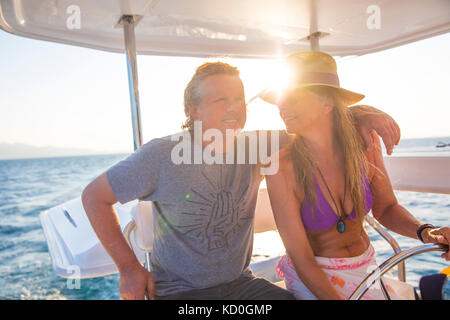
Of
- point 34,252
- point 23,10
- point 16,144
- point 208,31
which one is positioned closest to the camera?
point 23,10

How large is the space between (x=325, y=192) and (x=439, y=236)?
1.59 feet

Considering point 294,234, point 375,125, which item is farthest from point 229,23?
point 294,234

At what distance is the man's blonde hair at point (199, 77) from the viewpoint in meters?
1.58

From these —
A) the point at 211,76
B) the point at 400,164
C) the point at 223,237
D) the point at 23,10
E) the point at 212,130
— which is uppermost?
the point at 23,10

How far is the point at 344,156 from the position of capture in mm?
1813

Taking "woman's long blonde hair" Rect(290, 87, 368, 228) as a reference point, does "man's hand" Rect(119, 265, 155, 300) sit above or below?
below

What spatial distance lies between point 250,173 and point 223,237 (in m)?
0.31

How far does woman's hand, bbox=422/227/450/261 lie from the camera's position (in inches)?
53.3

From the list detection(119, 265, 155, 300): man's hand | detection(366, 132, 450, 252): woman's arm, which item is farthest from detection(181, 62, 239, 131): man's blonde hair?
detection(366, 132, 450, 252): woman's arm

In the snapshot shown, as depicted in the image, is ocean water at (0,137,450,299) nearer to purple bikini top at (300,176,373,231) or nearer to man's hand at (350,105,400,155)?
purple bikini top at (300,176,373,231)

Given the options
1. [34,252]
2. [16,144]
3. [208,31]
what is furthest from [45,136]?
[208,31]

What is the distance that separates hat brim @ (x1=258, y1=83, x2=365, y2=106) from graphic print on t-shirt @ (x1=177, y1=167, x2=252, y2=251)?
1.64ft

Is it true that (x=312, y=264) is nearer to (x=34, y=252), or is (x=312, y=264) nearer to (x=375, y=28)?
(x=375, y=28)

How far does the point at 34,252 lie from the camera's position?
505 inches
